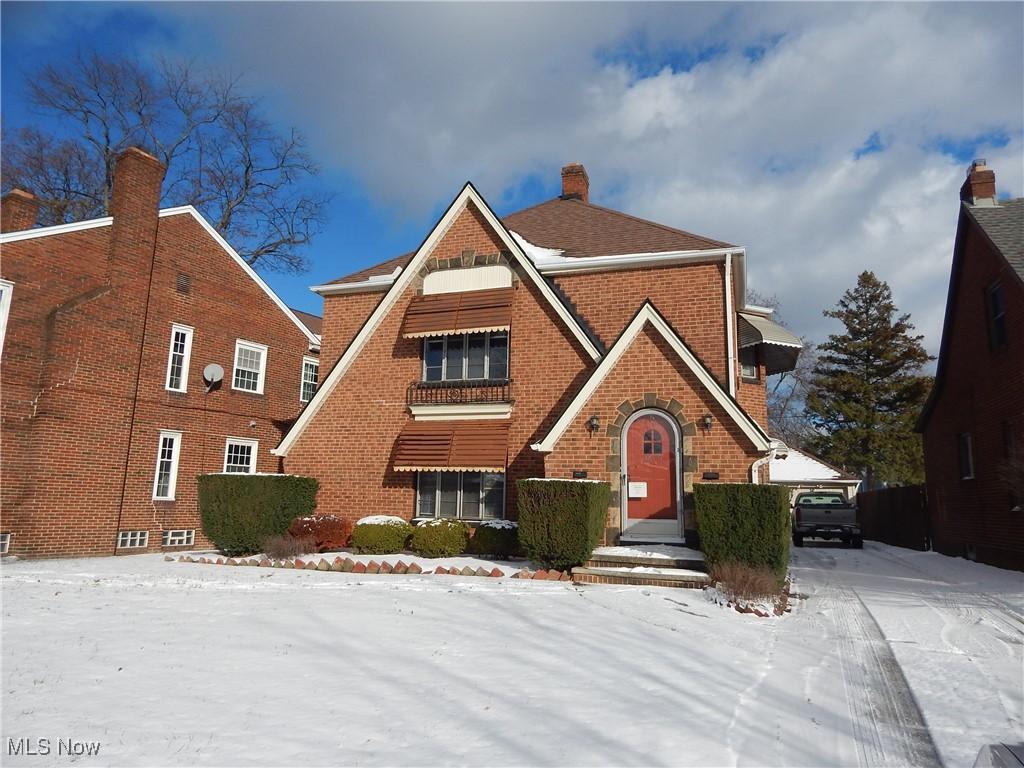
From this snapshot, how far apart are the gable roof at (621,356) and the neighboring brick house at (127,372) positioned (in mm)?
11166

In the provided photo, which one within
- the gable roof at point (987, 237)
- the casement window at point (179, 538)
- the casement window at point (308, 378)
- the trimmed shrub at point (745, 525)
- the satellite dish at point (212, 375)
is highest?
the gable roof at point (987, 237)

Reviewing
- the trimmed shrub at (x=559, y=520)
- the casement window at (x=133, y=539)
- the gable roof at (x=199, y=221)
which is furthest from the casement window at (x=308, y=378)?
the trimmed shrub at (x=559, y=520)

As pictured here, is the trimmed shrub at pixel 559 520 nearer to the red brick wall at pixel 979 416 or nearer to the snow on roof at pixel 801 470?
the red brick wall at pixel 979 416

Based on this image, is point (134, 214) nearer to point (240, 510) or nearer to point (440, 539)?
point (240, 510)

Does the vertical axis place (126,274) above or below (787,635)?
above

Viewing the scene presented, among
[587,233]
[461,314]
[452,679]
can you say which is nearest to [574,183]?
[587,233]

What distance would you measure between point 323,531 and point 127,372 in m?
7.42

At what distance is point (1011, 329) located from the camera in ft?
46.0

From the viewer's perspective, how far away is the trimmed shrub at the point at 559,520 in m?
11.0

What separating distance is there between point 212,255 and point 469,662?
17.5 m

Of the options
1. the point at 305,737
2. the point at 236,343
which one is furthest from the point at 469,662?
the point at 236,343

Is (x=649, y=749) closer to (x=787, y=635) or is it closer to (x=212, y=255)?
(x=787, y=635)

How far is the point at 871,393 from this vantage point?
40500 millimetres

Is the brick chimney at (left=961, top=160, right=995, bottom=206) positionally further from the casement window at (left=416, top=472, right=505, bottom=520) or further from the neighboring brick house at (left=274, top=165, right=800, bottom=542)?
the casement window at (left=416, top=472, right=505, bottom=520)
